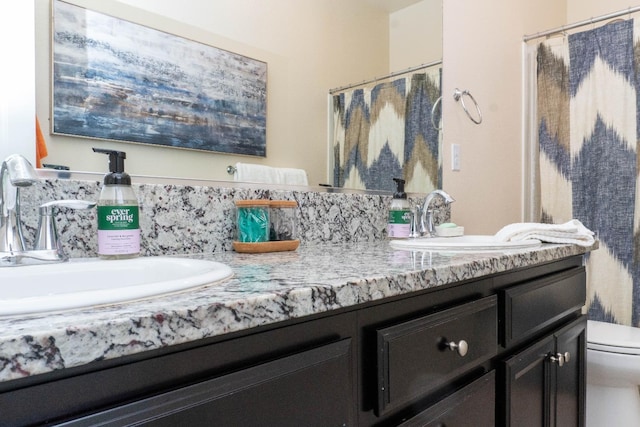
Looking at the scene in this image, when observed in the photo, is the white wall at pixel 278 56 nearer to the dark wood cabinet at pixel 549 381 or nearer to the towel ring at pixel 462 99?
the towel ring at pixel 462 99

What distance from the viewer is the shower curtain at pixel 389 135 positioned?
1.30m

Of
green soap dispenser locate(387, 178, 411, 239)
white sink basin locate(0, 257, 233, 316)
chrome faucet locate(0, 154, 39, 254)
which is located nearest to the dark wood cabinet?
green soap dispenser locate(387, 178, 411, 239)

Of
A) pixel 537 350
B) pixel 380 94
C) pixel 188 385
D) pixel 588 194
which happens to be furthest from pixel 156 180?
pixel 588 194

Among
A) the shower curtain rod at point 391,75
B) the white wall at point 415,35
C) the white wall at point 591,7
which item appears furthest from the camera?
the white wall at point 591,7

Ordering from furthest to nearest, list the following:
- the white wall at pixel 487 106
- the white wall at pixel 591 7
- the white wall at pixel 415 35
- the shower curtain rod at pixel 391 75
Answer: the white wall at pixel 591 7
the white wall at pixel 487 106
the white wall at pixel 415 35
the shower curtain rod at pixel 391 75

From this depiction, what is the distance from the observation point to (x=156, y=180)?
0.92m

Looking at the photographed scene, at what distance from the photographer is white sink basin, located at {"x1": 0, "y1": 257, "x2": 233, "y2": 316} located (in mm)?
453

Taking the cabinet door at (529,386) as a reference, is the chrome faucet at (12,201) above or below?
above

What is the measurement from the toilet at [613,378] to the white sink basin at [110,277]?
58.0 inches

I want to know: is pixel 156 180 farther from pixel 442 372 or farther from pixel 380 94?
pixel 380 94

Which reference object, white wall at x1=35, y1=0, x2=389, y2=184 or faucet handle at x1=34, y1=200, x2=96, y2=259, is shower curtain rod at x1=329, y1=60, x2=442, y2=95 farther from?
faucet handle at x1=34, y1=200, x2=96, y2=259

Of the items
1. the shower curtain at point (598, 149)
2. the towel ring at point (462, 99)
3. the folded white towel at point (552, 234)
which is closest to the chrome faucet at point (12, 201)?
the folded white towel at point (552, 234)

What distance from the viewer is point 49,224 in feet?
2.36

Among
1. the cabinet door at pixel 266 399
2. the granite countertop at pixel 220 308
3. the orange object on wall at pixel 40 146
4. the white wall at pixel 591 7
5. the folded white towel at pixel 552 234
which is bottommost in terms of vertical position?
the cabinet door at pixel 266 399
